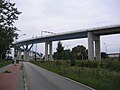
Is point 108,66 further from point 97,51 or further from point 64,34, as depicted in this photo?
point 64,34

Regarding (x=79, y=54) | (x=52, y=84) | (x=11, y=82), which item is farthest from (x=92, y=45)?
(x=79, y=54)

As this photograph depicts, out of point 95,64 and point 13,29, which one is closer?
point 13,29

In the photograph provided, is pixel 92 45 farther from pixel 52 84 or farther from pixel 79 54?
pixel 79 54

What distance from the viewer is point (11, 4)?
2764 centimetres

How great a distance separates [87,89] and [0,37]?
17.3 meters

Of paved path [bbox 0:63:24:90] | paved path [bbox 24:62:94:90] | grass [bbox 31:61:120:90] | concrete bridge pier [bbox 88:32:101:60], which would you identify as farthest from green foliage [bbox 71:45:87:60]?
paved path [bbox 24:62:94:90]

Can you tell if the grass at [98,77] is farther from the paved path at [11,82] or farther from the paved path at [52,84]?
the paved path at [11,82]

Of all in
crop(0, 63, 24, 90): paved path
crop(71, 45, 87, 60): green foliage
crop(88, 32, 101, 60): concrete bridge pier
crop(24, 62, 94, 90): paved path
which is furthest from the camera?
crop(71, 45, 87, 60): green foliage

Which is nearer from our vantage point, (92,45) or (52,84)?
(52,84)

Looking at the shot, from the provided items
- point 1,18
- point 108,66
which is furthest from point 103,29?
point 1,18

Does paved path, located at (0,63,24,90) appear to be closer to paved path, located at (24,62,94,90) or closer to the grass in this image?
paved path, located at (24,62,94,90)

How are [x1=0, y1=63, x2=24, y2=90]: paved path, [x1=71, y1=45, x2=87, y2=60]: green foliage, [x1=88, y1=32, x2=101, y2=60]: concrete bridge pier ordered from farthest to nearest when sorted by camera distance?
[x1=71, y1=45, x2=87, y2=60]: green foliage → [x1=88, y1=32, x2=101, y2=60]: concrete bridge pier → [x1=0, y1=63, x2=24, y2=90]: paved path

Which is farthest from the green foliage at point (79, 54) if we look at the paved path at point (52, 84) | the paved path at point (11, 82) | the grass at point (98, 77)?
the paved path at point (52, 84)

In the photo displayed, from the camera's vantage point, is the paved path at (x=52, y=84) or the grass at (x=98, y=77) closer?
the paved path at (x=52, y=84)
